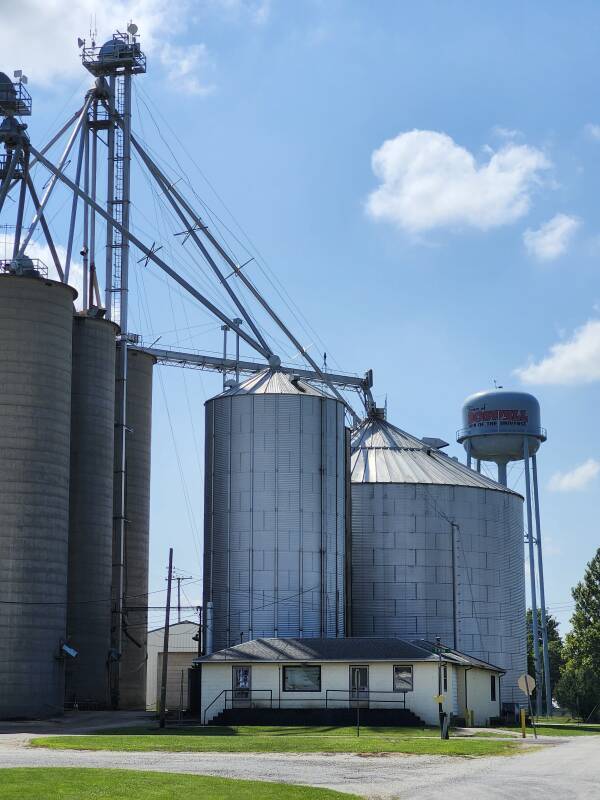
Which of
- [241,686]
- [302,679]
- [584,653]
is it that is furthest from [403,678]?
[584,653]

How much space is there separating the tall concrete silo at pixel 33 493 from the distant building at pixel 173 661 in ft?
83.3

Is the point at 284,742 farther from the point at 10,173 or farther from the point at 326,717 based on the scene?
the point at 10,173

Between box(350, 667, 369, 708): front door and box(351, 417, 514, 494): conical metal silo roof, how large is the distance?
2250 cm

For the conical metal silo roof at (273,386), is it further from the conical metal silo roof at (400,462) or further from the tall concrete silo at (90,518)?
the conical metal silo roof at (400,462)

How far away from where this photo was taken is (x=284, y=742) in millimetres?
47094

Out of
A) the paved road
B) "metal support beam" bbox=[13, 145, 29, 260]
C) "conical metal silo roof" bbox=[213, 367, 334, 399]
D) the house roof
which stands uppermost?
"metal support beam" bbox=[13, 145, 29, 260]

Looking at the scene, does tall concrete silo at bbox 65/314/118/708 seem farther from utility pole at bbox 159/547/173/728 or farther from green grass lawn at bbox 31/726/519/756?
green grass lawn at bbox 31/726/519/756

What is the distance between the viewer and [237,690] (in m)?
63.9

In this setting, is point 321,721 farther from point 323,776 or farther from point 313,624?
point 323,776

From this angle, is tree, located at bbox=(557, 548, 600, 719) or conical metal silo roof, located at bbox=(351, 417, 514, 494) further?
tree, located at bbox=(557, 548, 600, 719)

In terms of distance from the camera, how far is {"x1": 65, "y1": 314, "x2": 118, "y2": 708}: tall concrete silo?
7719 cm

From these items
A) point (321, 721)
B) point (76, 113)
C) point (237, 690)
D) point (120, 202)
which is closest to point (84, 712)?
point (237, 690)

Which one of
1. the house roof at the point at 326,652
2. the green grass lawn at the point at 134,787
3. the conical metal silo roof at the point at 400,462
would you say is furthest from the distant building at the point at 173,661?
the green grass lawn at the point at 134,787

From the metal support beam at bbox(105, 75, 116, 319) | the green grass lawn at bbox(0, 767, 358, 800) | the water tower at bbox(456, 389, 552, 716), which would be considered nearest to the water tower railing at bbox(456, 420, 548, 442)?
the water tower at bbox(456, 389, 552, 716)
